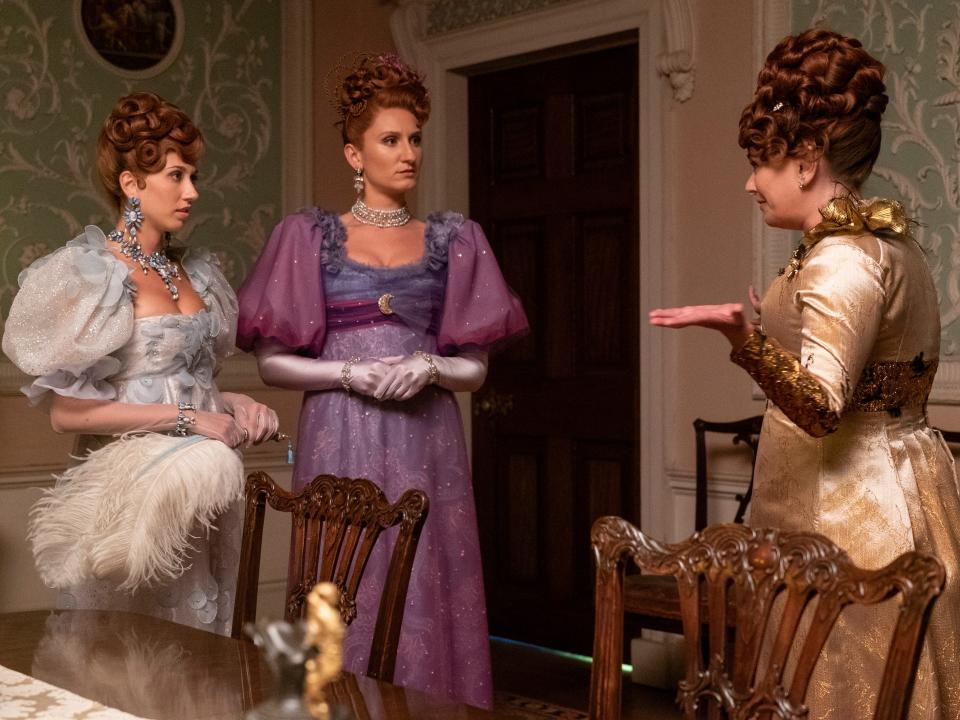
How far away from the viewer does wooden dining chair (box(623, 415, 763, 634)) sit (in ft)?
12.3

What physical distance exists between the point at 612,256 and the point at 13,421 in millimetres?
2103

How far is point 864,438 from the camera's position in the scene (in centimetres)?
213

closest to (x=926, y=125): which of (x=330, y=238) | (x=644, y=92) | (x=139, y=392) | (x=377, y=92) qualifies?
(x=644, y=92)

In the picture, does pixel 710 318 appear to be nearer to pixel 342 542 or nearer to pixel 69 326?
pixel 342 542

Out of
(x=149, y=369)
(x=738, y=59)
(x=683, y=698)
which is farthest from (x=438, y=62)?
(x=683, y=698)

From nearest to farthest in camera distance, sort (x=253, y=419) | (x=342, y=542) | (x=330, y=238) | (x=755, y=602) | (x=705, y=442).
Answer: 1. (x=755, y=602)
2. (x=342, y=542)
3. (x=253, y=419)
4. (x=330, y=238)
5. (x=705, y=442)

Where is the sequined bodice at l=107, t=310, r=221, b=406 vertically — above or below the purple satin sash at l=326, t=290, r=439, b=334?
below

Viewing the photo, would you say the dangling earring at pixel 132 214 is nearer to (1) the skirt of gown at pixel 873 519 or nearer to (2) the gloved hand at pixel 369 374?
(2) the gloved hand at pixel 369 374

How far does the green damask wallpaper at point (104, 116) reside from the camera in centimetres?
446

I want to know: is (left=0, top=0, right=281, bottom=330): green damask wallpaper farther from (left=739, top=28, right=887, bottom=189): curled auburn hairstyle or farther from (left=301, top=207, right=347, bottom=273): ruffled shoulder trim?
(left=739, top=28, right=887, bottom=189): curled auburn hairstyle

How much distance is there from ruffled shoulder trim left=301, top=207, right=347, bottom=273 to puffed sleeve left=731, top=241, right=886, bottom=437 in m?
1.30

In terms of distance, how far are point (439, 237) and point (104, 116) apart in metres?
1.95

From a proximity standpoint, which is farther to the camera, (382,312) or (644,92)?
(644,92)

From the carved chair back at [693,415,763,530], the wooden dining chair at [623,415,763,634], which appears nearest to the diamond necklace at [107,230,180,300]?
the wooden dining chair at [623,415,763,634]
